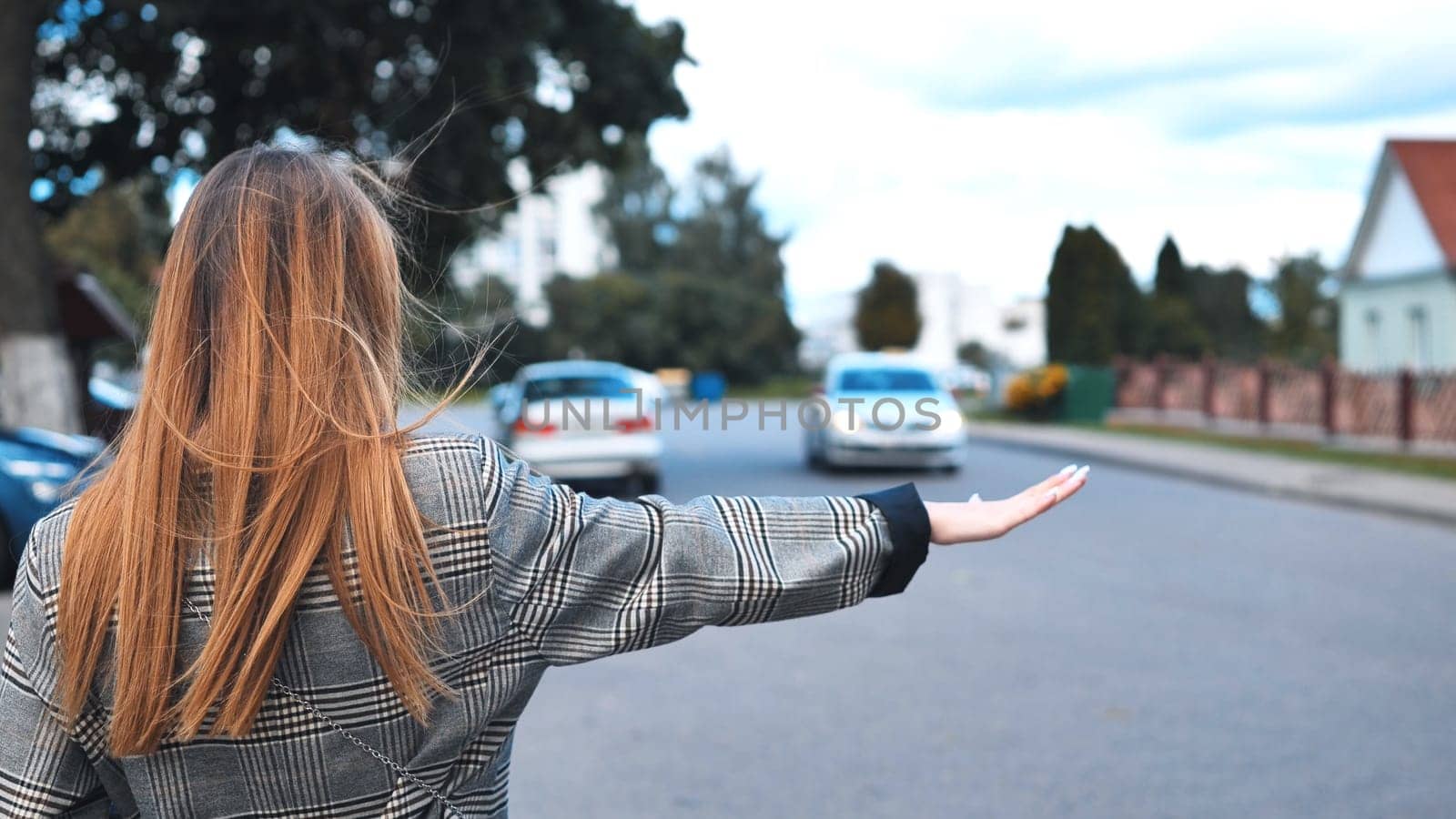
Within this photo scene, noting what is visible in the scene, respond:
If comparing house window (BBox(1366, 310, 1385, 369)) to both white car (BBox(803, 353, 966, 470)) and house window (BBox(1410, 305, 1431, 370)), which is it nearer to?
house window (BBox(1410, 305, 1431, 370))

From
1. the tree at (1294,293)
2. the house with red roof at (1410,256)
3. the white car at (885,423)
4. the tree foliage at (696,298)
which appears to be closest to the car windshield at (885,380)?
the white car at (885,423)

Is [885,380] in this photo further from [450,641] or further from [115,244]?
[115,244]

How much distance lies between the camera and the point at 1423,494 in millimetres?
13602

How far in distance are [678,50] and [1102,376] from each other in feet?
43.2

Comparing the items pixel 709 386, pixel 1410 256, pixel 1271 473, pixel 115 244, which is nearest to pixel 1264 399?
pixel 1410 256

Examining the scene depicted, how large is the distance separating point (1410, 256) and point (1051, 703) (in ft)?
79.8

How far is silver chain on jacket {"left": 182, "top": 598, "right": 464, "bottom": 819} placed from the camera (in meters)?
1.49

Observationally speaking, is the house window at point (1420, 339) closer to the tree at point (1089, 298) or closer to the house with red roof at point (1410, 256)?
the house with red roof at point (1410, 256)

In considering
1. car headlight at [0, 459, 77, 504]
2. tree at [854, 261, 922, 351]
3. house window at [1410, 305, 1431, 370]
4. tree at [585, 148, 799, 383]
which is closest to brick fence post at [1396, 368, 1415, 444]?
house window at [1410, 305, 1431, 370]

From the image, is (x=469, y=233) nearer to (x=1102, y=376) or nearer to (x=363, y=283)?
(x=1102, y=376)

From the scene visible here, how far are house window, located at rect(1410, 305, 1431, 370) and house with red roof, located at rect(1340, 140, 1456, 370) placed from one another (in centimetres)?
2

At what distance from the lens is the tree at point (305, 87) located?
Result: 12906mm

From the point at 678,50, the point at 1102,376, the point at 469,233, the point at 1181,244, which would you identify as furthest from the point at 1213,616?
the point at 1102,376

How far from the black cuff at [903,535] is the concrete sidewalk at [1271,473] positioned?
1180 centimetres
